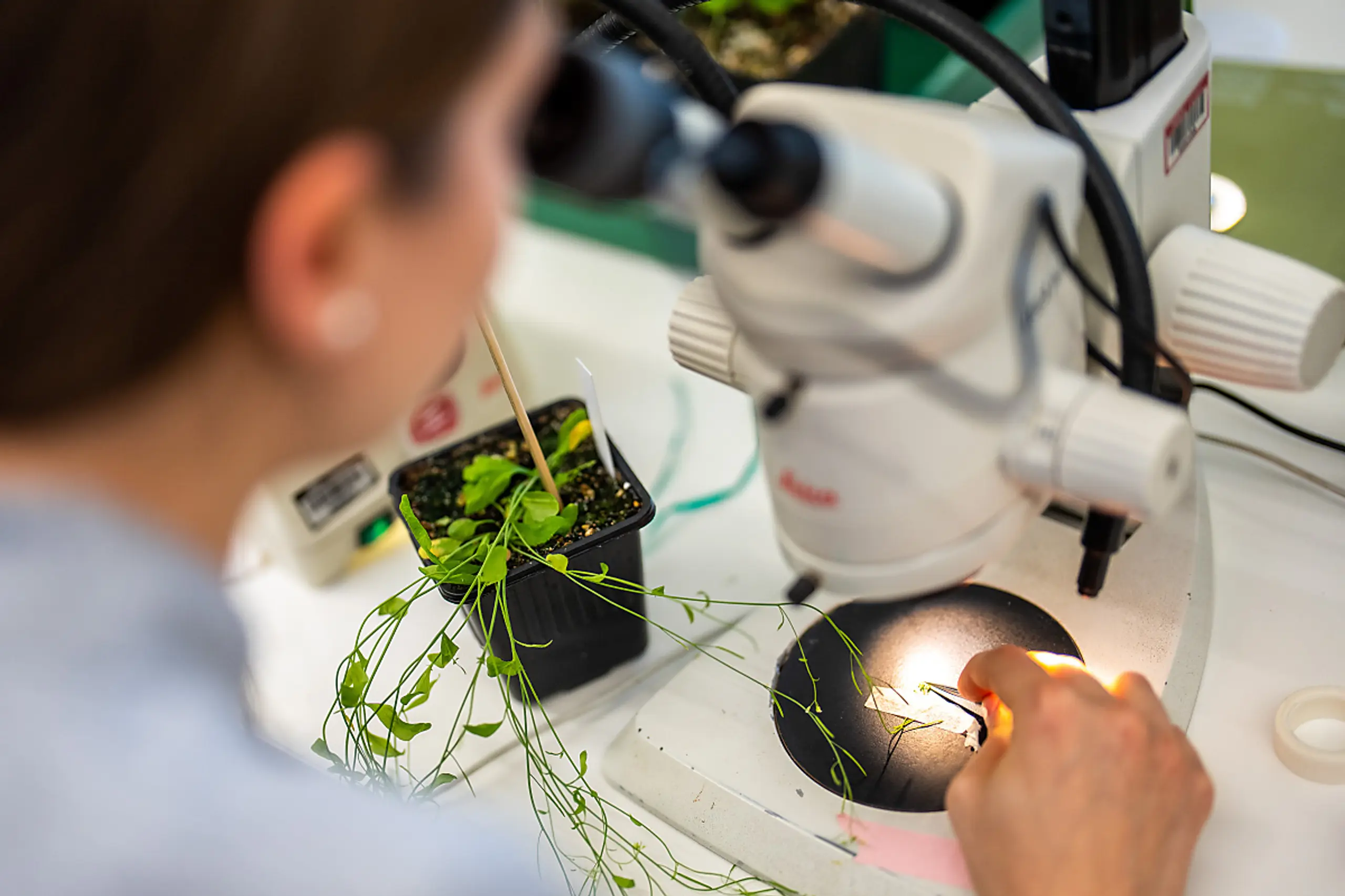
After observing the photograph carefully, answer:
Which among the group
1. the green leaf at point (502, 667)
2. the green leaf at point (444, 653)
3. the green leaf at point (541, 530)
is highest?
the green leaf at point (541, 530)

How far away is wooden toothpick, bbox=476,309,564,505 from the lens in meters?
0.58

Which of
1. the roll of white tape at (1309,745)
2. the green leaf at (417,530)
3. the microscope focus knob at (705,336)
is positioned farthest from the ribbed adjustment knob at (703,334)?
the roll of white tape at (1309,745)

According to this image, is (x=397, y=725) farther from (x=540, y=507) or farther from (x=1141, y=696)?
(x=1141, y=696)

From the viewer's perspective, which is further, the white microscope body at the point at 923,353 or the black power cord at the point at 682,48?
the black power cord at the point at 682,48

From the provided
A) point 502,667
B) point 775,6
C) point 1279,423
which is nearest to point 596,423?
point 502,667

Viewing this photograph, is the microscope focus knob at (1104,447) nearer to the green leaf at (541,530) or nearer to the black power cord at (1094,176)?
the black power cord at (1094,176)

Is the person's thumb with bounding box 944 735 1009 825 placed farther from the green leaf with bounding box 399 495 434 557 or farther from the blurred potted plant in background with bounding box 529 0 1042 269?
the blurred potted plant in background with bounding box 529 0 1042 269

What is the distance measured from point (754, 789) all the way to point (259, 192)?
17.2 inches

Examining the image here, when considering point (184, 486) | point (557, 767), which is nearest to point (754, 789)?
point (557, 767)

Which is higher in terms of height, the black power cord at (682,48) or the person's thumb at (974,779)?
the black power cord at (682,48)

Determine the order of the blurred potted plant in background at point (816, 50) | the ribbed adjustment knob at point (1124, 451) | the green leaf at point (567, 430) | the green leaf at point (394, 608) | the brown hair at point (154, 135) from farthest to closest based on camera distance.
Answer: the blurred potted plant in background at point (816, 50) < the green leaf at point (567, 430) < the green leaf at point (394, 608) < the ribbed adjustment knob at point (1124, 451) < the brown hair at point (154, 135)

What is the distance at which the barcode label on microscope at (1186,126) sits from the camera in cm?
49

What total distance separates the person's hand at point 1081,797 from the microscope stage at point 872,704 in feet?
0.18

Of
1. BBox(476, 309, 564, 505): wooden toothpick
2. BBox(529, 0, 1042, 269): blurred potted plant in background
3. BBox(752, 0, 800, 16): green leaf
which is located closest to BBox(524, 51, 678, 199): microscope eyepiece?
BBox(476, 309, 564, 505): wooden toothpick
